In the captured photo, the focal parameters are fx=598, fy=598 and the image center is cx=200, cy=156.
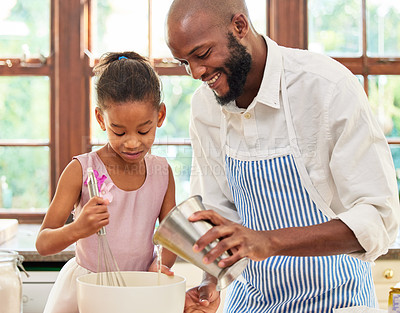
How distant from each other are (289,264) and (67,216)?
0.51 meters

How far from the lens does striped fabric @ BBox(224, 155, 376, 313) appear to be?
52.3 inches

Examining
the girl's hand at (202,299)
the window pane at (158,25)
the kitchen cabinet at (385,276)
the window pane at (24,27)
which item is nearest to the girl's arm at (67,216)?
the girl's hand at (202,299)

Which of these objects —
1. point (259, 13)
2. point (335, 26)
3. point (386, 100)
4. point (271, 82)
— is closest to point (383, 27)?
point (335, 26)

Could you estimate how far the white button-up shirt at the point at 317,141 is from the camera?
46.6 inches

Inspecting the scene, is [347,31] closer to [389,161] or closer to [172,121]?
[172,121]

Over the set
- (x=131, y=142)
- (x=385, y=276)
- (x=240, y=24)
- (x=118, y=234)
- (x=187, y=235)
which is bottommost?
(x=385, y=276)

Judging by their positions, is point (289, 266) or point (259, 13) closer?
point (289, 266)

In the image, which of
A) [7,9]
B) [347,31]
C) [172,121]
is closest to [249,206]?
[172,121]

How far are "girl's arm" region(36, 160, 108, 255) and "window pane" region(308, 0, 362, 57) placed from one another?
1.78 metres

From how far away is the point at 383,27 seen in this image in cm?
286

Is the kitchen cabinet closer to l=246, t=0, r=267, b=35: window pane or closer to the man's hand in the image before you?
the man's hand

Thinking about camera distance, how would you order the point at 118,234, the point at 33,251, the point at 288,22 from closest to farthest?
the point at 118,234 → the point at 33,251 → the point at 288,22

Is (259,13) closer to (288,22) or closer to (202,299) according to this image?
(288,22)

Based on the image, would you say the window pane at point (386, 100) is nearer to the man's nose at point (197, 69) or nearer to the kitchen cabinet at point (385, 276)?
the kitchen cabinet at point (385, 276)
